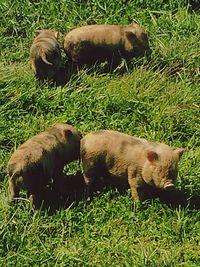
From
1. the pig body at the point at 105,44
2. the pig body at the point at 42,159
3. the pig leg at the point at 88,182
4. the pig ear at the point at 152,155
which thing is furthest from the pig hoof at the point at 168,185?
the pig body at the point at 105,44

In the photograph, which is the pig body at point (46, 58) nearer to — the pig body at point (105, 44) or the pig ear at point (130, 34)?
the pig body at point (105, 44)

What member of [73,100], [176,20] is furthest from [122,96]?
[176,20]

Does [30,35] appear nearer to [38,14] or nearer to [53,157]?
[38,14]

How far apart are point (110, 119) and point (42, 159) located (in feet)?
4.50

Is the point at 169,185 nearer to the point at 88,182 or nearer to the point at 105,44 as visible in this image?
the point at 88,182

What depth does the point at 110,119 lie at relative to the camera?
25.3ft

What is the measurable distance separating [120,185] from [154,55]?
218 centimetres

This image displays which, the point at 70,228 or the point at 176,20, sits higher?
the point at 176,20

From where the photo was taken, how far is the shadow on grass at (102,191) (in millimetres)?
6617

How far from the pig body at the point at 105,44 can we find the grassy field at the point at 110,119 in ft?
0.51

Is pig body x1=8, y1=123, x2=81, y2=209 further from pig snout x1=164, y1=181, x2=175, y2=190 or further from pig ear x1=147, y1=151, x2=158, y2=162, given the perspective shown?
pig snout x1=164, y1=181, x2=175, y2=190

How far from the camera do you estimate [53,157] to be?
22.1 ft

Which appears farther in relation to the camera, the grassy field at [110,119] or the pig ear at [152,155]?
the pig ear at [152,155]

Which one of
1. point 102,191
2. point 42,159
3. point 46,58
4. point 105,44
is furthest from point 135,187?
point 105,44
